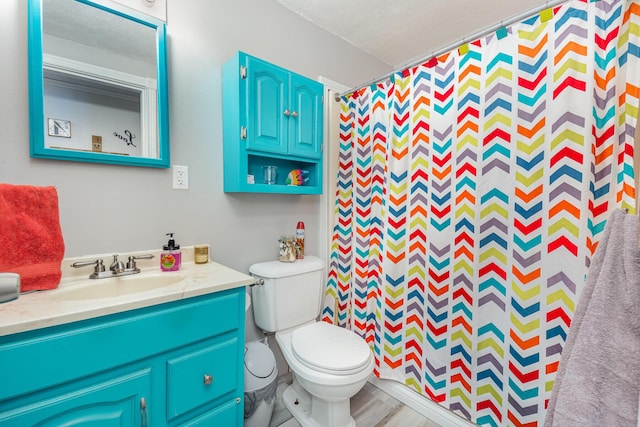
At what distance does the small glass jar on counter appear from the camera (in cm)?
168

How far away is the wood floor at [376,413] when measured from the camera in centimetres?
148

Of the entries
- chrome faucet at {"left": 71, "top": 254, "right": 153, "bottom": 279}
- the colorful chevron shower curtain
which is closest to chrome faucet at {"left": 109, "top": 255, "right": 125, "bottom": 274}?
chrome faucet at {"left": 71, "top": 254, "right": 153, "bottom": 279}

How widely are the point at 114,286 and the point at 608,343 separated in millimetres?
1526

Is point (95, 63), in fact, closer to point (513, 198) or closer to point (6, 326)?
point (6, 326)

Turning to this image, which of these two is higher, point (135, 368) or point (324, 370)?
point (135, 368)

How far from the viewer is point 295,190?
1641 mm

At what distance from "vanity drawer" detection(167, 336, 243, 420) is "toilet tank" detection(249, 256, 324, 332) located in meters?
0.42

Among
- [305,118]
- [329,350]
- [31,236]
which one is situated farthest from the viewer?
[305,118]

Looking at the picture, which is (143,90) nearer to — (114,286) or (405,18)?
(114,286)

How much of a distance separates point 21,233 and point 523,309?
191cm

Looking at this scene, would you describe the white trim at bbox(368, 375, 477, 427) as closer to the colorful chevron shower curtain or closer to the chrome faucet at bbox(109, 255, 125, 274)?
the colorful chevron shower curtain

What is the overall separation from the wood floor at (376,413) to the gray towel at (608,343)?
3.62ft

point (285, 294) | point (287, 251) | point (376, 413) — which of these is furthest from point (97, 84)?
point (376, 413)

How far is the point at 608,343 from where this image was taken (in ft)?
1.80
